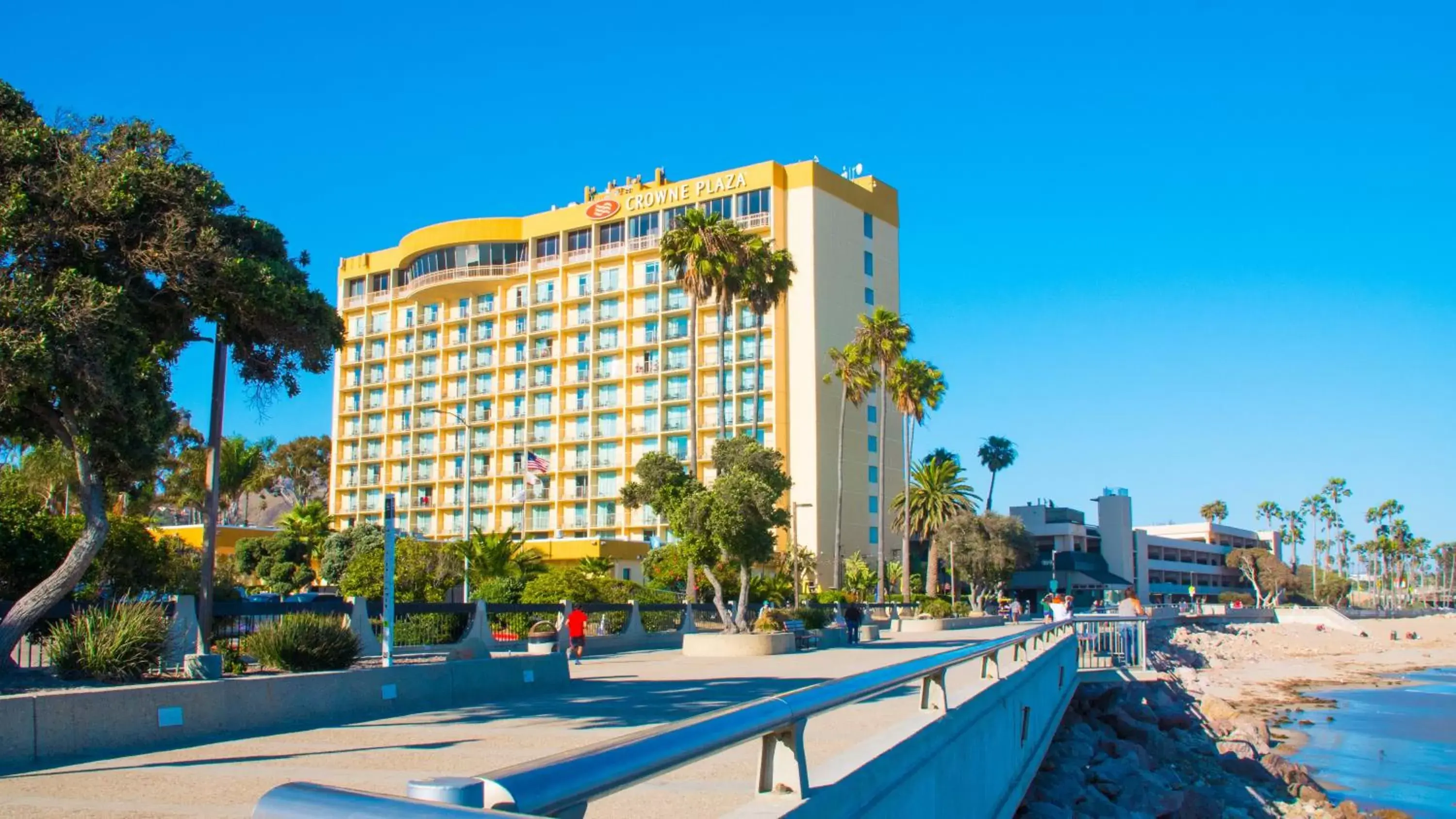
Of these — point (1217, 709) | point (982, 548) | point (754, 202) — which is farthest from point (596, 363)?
point (1217, 709)

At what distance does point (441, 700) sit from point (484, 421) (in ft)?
254

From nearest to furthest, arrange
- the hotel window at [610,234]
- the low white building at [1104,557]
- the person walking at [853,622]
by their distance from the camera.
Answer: the person walking at [853,622]
the hotel window at [610,234]
the low white building at [1104,557]

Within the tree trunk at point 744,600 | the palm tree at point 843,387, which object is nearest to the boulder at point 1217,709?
the tree trunk at point 744,600

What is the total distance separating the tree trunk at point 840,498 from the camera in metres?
75.4

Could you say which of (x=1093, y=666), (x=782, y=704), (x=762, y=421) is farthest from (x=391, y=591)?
(x=762, y=421)

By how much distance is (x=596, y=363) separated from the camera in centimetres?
8731

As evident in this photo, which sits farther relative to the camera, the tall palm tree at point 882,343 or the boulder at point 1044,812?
the tall palm tree at point 882,343

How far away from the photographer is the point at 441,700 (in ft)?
49.7

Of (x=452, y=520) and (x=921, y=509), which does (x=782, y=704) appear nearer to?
(x=921, y=509)

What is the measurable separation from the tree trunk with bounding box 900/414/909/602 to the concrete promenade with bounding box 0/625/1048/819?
2145 inches

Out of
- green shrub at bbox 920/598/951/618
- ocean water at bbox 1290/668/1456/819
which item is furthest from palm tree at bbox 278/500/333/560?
ocean water at bbox 1290/668/1456/819

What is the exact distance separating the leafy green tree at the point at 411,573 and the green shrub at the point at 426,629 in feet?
32.9

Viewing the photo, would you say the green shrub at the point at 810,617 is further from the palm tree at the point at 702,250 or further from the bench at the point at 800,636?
the palm tree at the point at 702,250

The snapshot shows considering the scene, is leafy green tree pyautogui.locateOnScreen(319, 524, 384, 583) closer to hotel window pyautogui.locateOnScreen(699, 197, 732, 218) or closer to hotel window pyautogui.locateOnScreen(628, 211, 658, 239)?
hotel window pyautogui.locateOnScreen(628, 211, 658, 239)
